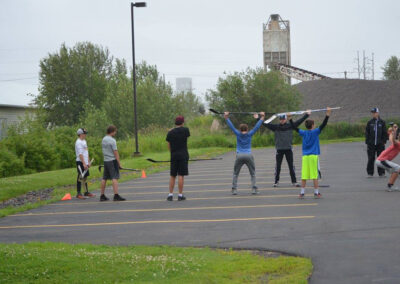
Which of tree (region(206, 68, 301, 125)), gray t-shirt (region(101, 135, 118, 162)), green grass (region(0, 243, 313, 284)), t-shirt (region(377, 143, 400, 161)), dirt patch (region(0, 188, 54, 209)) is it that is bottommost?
dirt patch (region(0, 188, 54, 209))

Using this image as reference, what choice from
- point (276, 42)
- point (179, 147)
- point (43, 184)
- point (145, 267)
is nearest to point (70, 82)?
point (276, 42)

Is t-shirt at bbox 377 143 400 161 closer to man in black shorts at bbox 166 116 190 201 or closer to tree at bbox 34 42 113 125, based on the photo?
man in black shorts at bbox 166 116 190 201

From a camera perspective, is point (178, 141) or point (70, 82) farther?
point (70, 82)

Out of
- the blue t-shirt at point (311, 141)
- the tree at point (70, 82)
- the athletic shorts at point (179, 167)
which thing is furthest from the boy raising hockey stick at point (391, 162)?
the tree at point (70, 82)

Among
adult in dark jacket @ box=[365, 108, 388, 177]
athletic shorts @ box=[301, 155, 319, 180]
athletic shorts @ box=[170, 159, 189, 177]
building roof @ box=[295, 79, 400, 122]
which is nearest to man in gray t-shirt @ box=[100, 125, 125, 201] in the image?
athletic shorts @ box=[170, 159, 189, 177]

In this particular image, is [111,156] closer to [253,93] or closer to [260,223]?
[260,223]

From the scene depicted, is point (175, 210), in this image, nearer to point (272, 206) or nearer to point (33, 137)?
point (272, 206)

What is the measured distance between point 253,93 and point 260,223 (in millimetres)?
37527

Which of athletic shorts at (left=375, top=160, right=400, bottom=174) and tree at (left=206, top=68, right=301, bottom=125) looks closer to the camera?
athletic shorts at (left=375, top=160, right=400, bottom=174)

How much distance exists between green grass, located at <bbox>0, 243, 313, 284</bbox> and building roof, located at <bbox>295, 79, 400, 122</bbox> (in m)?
58.0

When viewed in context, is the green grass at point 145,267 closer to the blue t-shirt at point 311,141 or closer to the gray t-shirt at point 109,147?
the blue t-shirt at point 311,141

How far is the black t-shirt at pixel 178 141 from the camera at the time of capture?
12781mm

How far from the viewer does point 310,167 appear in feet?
39.9

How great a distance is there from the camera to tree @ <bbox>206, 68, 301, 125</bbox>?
46.5 metres
